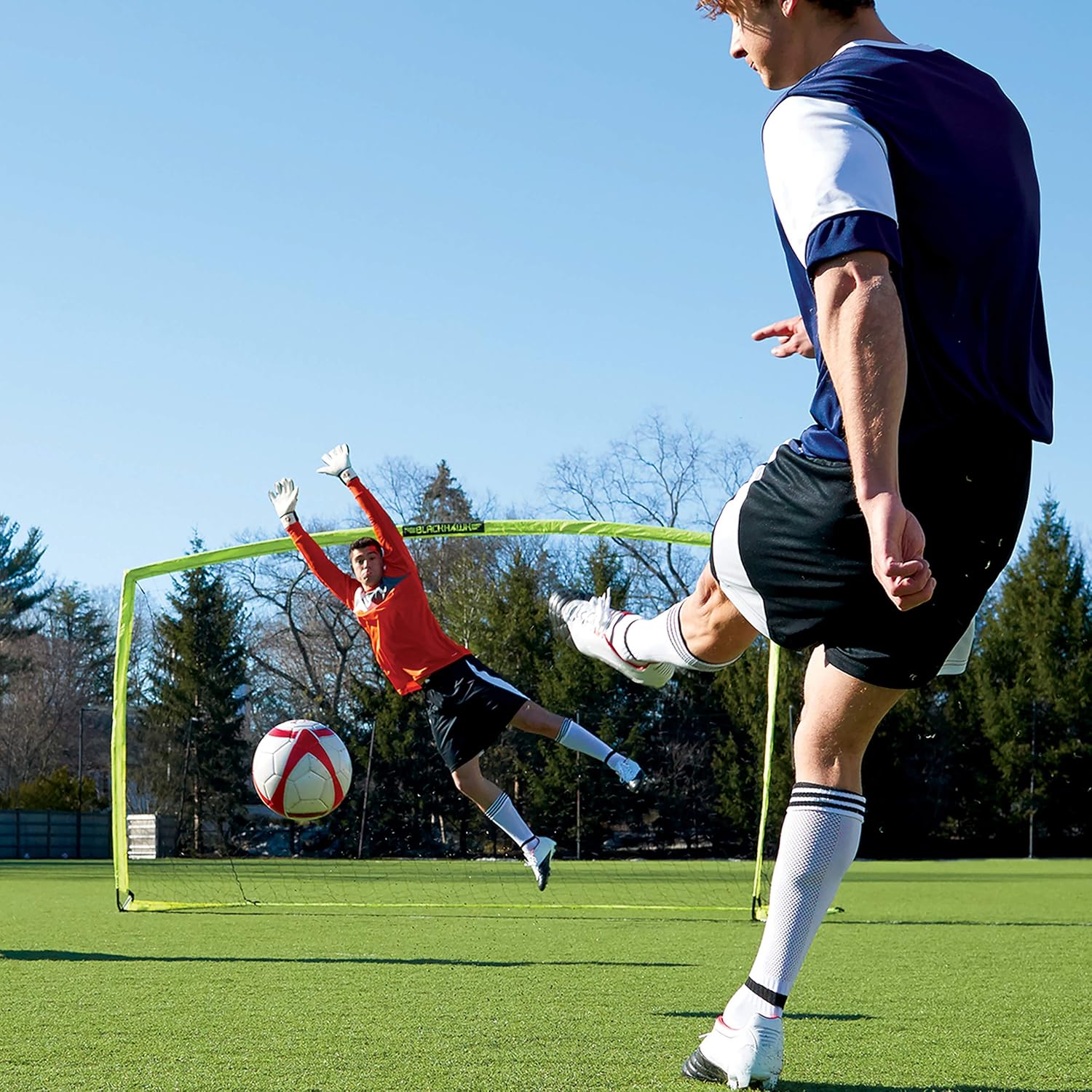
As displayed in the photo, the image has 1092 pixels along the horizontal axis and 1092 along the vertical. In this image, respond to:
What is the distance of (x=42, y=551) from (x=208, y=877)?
4055cm

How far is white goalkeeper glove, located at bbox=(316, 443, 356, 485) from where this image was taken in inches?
343

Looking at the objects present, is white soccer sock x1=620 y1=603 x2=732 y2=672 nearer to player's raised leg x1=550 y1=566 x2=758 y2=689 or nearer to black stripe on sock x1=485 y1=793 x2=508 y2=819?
player's raised leg x1=550 y1=566 x2=758 y2=689

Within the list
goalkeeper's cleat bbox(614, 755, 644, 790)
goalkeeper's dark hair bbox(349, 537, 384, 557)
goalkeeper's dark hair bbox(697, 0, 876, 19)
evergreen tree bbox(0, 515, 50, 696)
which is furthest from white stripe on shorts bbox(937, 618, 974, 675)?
evergreen tree bbox(0, 515, 50, 696)

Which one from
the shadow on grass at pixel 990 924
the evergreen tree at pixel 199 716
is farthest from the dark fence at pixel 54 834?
the shadow on grass at pixel 990 924

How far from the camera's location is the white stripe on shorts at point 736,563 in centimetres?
274

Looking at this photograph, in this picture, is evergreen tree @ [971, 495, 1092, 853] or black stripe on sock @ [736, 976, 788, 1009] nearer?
black stripe on sock @ [736, 976, 788, 1009]

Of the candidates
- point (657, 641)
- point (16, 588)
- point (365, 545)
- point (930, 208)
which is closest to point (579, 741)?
point (365, 545)

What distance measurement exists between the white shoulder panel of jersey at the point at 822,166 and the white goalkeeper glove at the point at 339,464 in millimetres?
6457

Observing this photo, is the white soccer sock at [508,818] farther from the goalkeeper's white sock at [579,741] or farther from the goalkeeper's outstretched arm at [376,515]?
the goalkeeper's outstretched arm at [376,515]

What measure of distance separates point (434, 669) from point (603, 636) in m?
4.93

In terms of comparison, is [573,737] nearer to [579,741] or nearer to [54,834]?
[579,741]

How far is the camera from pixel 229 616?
19.6 meters

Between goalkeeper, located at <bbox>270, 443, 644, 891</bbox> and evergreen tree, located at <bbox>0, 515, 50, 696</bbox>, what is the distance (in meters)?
41.0

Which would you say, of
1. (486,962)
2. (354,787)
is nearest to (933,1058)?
(486,962)
